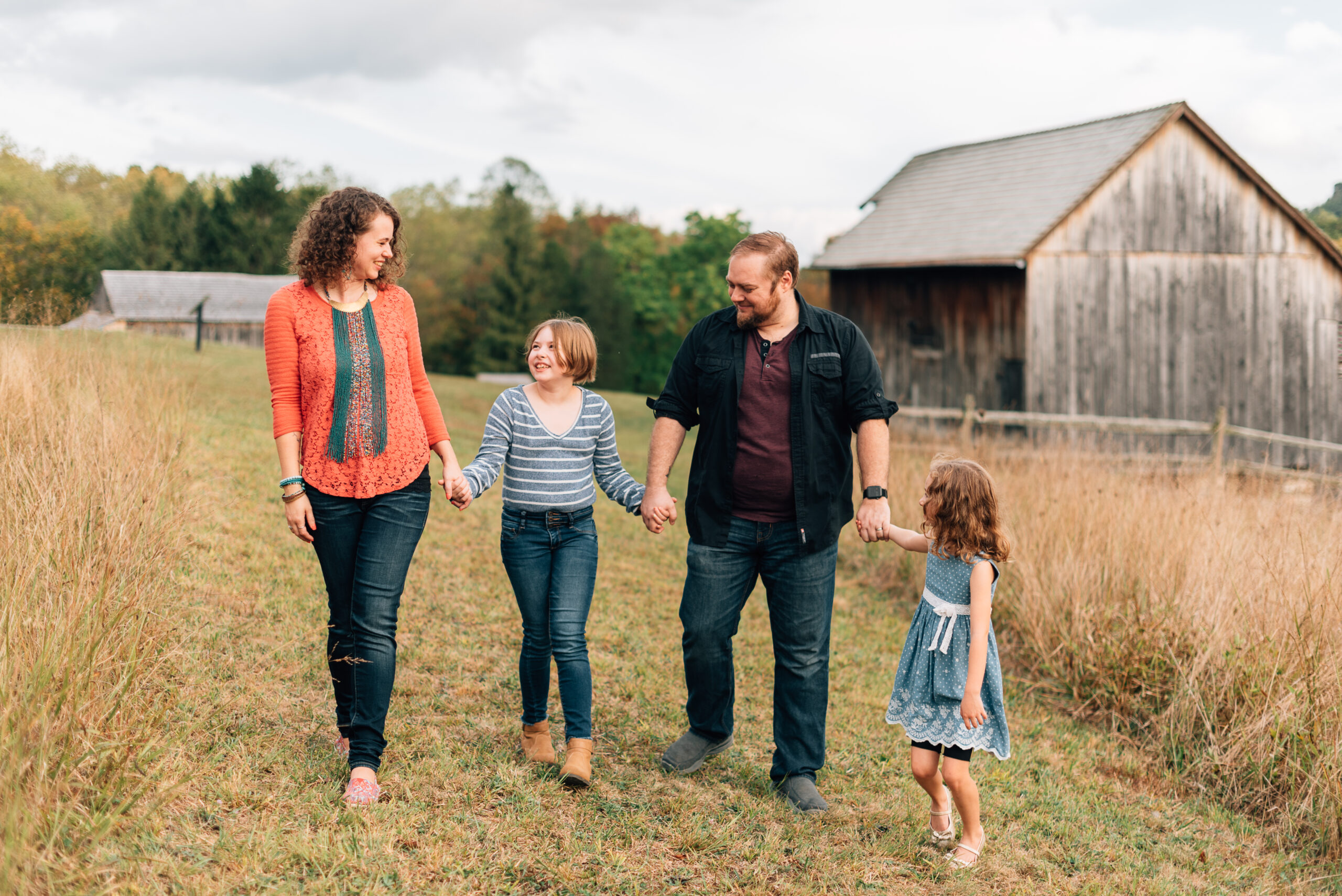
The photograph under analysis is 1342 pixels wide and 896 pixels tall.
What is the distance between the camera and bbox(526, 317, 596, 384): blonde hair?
392 centimetres

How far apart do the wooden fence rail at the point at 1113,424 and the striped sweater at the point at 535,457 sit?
9086mm

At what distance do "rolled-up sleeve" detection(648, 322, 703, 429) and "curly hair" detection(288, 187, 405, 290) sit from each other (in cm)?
135

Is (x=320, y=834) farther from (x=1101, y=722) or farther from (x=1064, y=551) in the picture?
(x=1064, y=551)

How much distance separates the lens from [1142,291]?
16.7 metres

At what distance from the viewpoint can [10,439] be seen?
557 cm

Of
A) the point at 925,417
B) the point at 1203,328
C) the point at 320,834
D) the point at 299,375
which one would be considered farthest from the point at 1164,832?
the point at 1203,328

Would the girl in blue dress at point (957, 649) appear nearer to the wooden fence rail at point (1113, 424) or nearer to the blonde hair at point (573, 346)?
the blonde hair at point (573, 346)

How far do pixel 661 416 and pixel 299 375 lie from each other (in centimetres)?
150

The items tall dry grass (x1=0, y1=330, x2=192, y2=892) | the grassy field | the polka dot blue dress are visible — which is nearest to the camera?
tall dry grass (x1=0, y1=330, x2=192, y2=892)

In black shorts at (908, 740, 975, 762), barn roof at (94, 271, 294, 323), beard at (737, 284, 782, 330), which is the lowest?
black shorts at (908, 740, 975, 762)

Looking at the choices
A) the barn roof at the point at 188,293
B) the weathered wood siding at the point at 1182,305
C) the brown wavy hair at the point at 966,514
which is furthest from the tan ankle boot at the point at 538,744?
the barn roof at the point at 188,293

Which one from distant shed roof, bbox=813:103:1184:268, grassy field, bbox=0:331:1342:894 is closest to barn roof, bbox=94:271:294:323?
distant shed roof, bbox=813:103:1184:268

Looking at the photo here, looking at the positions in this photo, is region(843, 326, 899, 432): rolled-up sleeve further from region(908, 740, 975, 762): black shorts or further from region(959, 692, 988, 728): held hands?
region(908, 740, 975, 762): black shorts

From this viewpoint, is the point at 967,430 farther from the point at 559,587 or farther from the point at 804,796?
the point at 559,587
